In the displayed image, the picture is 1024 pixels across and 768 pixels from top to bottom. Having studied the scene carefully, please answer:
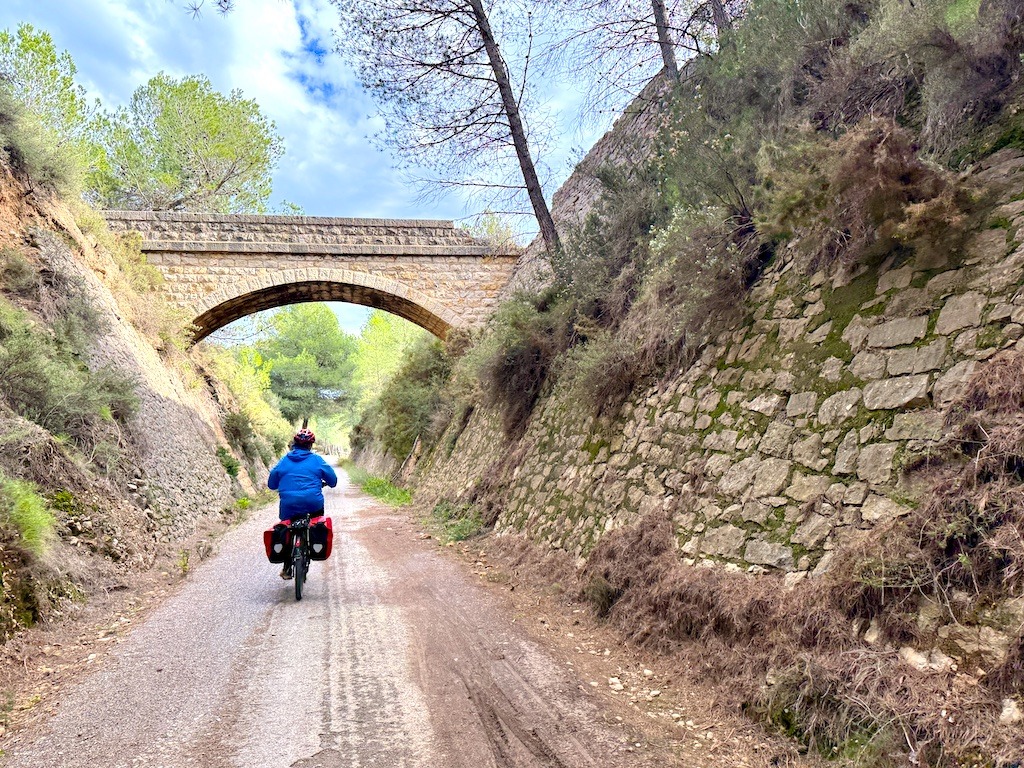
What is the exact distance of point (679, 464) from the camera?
4.62 meters

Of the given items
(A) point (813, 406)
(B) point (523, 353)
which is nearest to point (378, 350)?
(B) point (523, 353)

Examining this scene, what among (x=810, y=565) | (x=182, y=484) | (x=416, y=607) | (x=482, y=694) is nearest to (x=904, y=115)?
(x=810, y=565)

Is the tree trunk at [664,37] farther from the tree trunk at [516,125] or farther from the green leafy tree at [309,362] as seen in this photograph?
the green leafy tree at [309,362]

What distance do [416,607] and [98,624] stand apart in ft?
7.79

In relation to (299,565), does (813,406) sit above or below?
above

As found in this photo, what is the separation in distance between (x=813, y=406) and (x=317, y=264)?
47.9ft

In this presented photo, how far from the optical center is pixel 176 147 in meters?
23.5

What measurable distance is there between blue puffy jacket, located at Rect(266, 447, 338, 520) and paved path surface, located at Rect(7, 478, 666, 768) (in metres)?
0.81

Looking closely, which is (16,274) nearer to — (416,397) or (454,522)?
(454,522)

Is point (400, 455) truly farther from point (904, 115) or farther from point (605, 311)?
point (904, 115)

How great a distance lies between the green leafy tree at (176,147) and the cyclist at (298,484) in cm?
2237

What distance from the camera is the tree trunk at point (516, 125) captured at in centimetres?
989

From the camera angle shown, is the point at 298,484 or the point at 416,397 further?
the point at 416,397

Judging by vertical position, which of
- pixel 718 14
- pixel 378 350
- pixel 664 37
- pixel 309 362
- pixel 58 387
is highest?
pixel 664 37
